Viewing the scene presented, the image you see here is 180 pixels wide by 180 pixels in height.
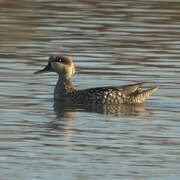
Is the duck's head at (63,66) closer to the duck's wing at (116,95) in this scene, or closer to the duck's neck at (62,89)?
the duck's neck at (62,89)

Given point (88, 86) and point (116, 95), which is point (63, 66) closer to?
point (88, 86)

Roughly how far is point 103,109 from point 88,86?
7.41ft

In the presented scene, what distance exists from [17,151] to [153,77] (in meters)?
7.26

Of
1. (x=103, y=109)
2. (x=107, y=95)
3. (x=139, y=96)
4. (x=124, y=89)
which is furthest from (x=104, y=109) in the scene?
(x=139, y=96)

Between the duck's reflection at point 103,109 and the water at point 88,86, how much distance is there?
0.02 metres

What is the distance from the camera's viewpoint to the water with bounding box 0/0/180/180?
11047 millimetres

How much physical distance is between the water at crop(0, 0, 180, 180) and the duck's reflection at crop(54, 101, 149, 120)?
0.02 metres

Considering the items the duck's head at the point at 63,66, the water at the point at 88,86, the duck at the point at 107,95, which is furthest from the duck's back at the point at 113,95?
the duck's head at the point at 63,66

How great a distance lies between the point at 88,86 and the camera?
1791cm

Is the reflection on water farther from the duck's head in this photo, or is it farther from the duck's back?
the duck's head

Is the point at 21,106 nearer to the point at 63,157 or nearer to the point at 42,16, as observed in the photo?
the point at 63,157

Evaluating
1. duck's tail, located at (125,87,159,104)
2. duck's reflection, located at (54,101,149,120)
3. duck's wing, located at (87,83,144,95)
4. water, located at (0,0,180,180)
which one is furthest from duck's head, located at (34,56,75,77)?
duck's tail, located at (125,87,159,104)

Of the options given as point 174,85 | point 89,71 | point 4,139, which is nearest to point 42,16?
point 89,71

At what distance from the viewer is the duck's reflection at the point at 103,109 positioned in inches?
597
